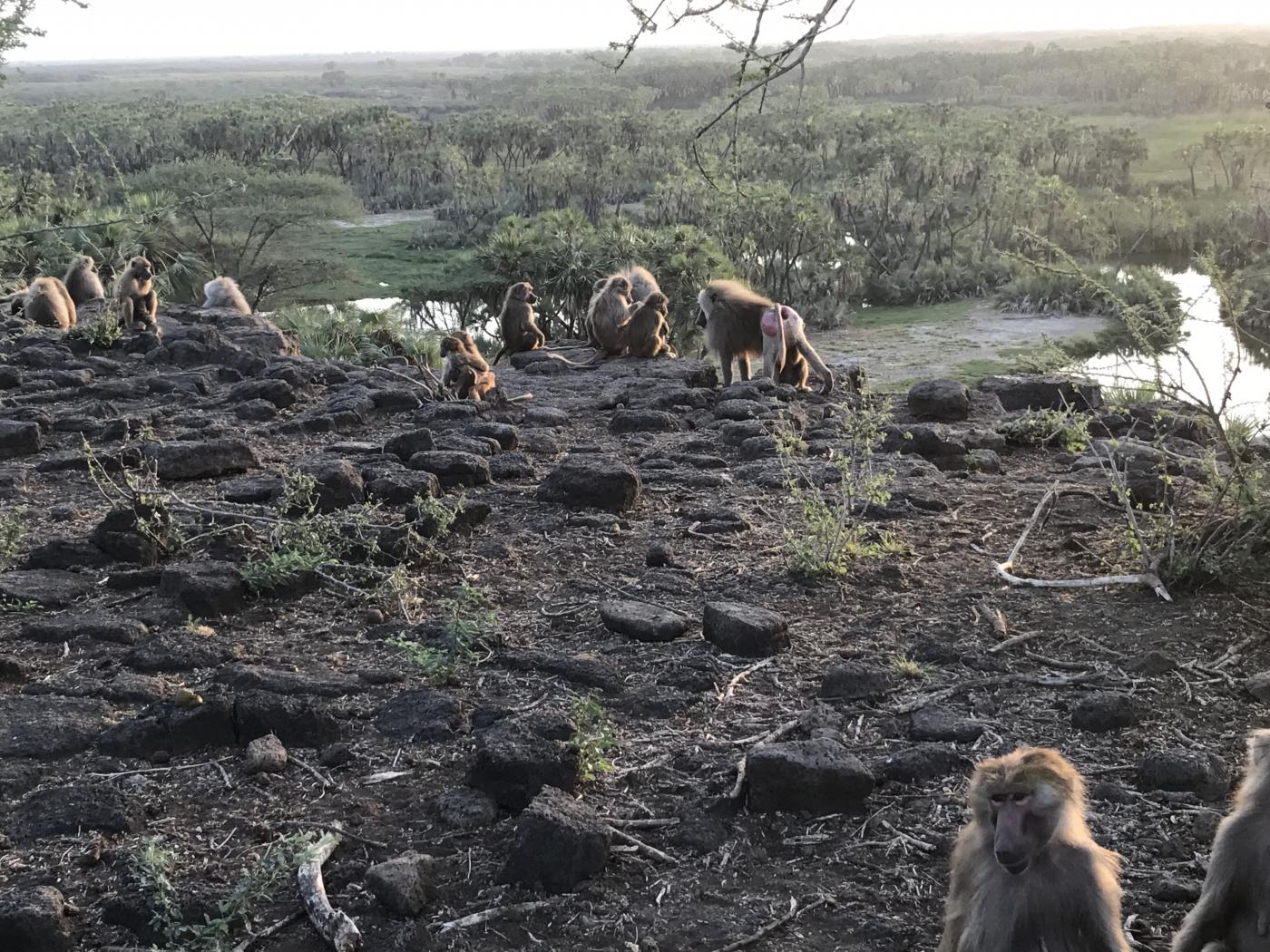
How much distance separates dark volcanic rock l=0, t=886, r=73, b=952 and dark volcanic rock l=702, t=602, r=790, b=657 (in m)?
2.82

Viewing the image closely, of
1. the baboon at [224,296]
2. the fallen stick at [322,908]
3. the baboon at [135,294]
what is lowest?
the baboon at [224,296]

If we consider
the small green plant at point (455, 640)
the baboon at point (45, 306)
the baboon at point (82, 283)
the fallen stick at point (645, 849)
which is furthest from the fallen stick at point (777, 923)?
the baboon at point (82, 283)

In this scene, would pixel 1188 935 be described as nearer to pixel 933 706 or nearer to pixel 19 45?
pixel 933 706

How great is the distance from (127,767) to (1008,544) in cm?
458

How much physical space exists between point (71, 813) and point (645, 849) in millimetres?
1909

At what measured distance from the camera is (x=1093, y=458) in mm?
7977

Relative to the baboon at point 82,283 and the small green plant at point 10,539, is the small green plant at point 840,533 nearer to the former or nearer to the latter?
the small green plant at point 10,539

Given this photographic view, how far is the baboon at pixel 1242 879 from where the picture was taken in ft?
9.28

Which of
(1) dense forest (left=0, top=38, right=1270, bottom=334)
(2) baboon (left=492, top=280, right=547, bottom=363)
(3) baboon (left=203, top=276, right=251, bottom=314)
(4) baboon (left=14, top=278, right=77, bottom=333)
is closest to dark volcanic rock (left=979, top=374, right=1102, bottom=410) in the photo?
(1) dense forest (left=0, top=38, right=1270, bottom=334)

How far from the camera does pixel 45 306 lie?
13.5 m

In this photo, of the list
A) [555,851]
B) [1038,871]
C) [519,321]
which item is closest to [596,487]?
[555,851]

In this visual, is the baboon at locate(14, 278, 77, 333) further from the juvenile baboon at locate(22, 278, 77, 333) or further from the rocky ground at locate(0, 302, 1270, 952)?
the rocky ground at locate(0, 302, 1270, 952)

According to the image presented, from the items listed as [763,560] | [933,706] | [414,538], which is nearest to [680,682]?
[933,706]

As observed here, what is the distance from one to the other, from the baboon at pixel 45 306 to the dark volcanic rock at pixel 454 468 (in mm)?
7497
